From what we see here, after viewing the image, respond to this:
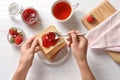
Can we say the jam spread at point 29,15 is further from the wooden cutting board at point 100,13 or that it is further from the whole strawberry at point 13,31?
the wooden cutting board at point 100,13

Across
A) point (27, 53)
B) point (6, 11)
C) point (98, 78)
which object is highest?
point (6, 11)

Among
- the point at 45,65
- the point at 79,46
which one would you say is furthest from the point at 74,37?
the point at 45,65

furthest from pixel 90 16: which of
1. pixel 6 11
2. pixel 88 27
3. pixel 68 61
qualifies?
pixel 6 11

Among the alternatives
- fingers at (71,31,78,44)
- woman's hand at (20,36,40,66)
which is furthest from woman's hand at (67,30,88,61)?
woman's hand at (20,36,40,66)

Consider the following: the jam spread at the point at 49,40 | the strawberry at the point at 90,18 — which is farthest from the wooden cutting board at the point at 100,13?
the jam spread at the point at 49,40

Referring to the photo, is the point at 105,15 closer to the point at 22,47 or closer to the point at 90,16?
the point at 90,16

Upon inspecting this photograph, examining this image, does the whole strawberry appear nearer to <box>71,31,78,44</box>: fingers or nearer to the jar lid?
the jar lid
